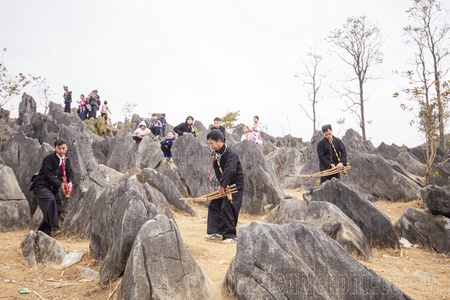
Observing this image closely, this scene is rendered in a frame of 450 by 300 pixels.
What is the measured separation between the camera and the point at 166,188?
10977mm

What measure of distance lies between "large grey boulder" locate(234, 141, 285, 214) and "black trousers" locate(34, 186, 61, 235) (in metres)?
5.65

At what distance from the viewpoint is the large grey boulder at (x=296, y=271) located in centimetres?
358

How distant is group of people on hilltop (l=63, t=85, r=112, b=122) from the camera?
88.6 ft

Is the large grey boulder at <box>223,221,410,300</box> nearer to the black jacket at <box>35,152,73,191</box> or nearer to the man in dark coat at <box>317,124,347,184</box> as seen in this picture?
the black jacket at <box>35,152,73,191</box>

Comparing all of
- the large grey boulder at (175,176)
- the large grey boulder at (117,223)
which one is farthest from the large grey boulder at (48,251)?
the large grey boulder at (175,176)

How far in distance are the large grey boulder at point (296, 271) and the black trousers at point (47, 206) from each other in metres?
4.78

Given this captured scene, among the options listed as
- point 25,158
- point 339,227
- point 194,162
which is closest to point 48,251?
point 339,227

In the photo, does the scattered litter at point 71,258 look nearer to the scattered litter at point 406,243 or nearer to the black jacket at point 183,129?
the scattered litter at point 406,243

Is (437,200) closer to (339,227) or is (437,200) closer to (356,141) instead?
(339,227)

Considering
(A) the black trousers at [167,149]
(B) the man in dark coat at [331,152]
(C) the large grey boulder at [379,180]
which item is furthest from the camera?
(A) the black trousers at [167,149]

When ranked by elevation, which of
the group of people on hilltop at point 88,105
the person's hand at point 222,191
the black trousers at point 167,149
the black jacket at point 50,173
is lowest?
the person's hand at point 222,191

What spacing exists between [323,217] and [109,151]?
14.7 meters

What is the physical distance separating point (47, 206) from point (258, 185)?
6077 mm

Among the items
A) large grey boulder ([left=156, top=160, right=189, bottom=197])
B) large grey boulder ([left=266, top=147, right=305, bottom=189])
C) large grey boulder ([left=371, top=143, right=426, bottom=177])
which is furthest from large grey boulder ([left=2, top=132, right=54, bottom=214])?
large grey boulder ([left=371, top=143, right=426, bottom=177])
